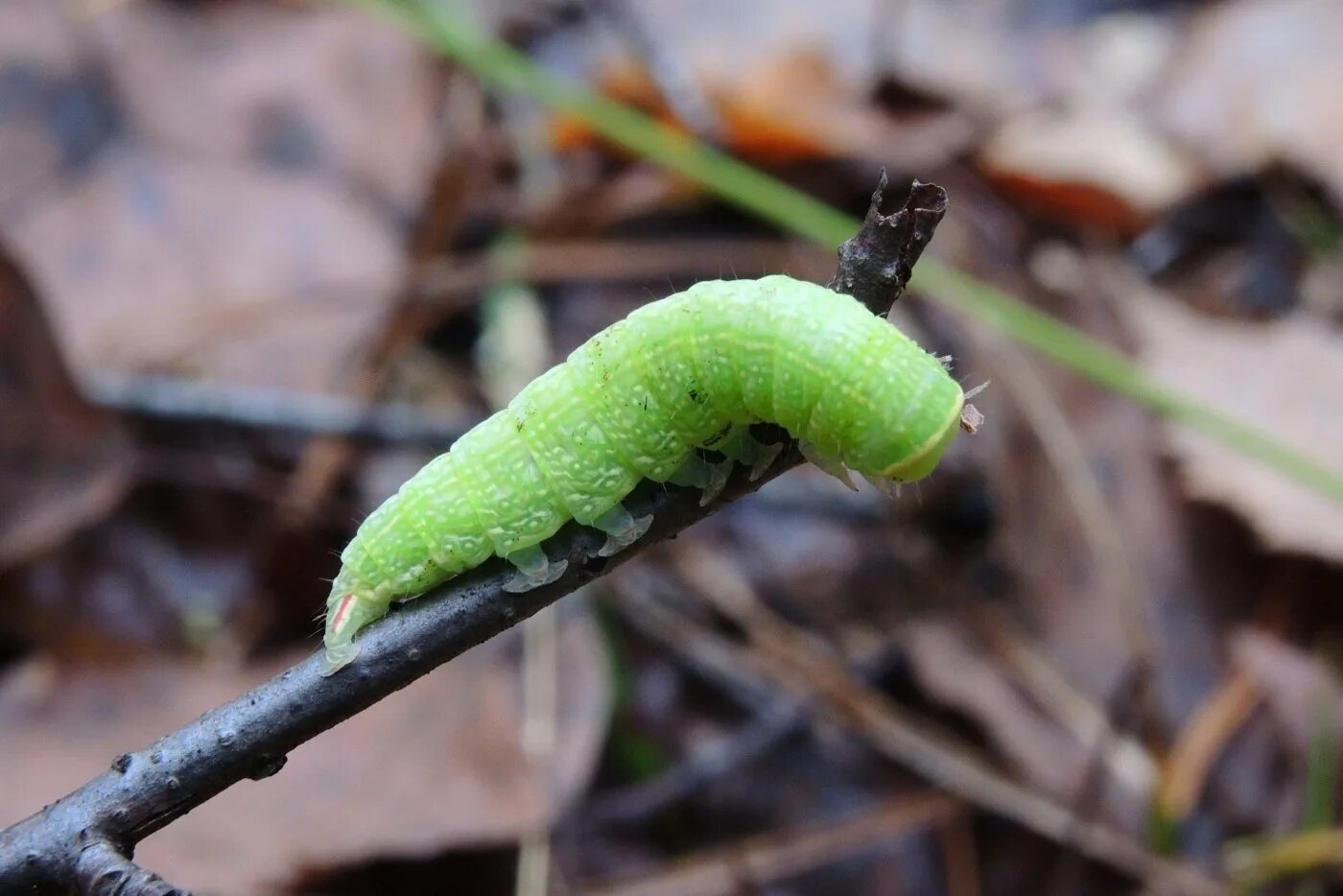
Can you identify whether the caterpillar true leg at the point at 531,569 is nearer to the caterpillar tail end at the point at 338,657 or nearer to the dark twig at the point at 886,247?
the caterpillar tail end at the point at 338,657

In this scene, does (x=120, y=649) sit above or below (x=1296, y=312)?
below

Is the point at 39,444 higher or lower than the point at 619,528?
lower

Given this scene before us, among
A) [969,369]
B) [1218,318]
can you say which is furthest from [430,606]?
[1218,318]

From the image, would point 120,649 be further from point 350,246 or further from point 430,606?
point 430,606

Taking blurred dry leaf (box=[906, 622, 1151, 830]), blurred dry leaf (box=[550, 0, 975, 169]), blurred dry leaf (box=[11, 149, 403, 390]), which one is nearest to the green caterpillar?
blurred dry leaf (box=[906, 622, 1151, 830])

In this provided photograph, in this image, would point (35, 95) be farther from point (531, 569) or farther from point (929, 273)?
point (531, 569)

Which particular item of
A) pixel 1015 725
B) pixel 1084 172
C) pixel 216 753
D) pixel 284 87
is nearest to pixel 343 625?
pixel 216 753

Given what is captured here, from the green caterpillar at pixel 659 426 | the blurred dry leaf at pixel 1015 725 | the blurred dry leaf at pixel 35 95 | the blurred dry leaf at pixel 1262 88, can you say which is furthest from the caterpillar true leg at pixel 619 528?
the blurred dry leaf at pixel 1262 88
